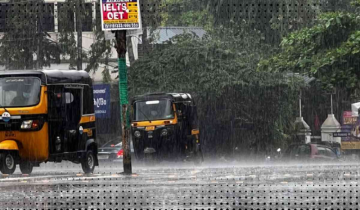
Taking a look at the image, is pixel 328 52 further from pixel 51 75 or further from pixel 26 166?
pixel 26 166

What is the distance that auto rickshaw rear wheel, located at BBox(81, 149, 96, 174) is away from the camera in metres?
18.4

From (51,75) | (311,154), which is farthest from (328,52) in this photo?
(51,75)

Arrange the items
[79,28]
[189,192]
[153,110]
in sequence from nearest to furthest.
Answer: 1. [189,192]
2. [153,110]
3. [79,28]

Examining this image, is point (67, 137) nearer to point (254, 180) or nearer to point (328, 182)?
point (254, 180)

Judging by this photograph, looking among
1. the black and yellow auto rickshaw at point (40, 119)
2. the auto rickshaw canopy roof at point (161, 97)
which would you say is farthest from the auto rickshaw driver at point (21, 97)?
the auto rickshaw canopy roof at point (161, 97)

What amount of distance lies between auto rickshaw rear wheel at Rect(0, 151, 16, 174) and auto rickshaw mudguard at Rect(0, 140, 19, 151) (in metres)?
0.11

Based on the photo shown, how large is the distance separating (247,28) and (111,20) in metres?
20.5

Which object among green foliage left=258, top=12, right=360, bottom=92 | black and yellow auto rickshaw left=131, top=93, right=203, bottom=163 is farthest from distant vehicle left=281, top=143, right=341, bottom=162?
black and yellow auto rickshaw left=131, top=93, right=203, bottom=163

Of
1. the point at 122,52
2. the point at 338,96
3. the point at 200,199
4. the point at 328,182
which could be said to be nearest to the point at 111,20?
the point at 122,52

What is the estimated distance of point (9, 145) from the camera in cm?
1723

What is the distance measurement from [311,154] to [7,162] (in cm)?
1307

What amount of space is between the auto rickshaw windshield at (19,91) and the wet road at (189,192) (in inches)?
137

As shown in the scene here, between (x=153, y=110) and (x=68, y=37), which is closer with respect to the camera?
(x=153, y=110)

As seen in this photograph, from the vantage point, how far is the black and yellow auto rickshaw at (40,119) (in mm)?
17406
